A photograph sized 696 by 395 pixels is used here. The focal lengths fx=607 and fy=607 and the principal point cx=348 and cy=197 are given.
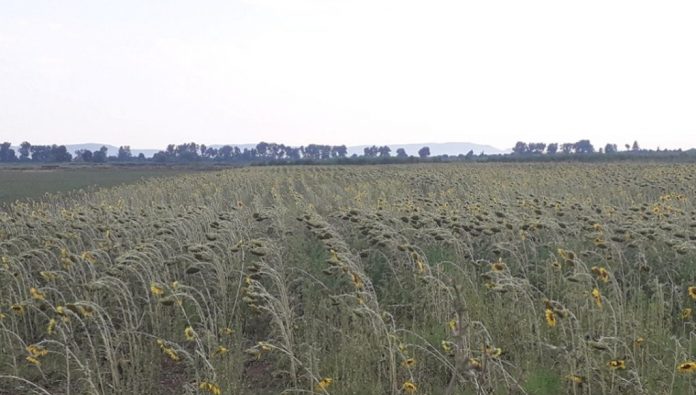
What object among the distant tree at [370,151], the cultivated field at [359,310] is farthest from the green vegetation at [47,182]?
the distant tree at [370,151]

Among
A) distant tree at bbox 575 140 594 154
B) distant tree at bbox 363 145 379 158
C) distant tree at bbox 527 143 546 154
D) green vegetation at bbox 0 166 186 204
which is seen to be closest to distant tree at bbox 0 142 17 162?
distant tree at bbox 363 145 379 158

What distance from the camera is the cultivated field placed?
13.4ft

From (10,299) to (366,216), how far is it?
4155 millimetres

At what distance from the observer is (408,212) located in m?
8.51

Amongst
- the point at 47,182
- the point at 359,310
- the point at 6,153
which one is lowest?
the point at 47,182

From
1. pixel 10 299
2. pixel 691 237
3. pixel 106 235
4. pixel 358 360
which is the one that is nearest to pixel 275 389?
pixel 358 360

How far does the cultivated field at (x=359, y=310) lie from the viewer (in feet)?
13.4

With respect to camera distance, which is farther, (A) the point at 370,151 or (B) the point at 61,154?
(A) the point at 370,151

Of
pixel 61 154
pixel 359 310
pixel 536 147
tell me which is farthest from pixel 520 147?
pixel 359 310

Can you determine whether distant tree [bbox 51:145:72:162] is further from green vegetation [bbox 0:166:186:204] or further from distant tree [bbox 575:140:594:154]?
distant tree [bbox 575:140:594:154]

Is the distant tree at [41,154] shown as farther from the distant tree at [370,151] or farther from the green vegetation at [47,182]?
the green vegetation at [47,182]

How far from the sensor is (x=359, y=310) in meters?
3.64

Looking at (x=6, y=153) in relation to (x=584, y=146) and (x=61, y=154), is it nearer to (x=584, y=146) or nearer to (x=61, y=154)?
(x=61, y=154)

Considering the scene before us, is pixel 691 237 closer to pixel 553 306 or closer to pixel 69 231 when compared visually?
pixel 553 306
